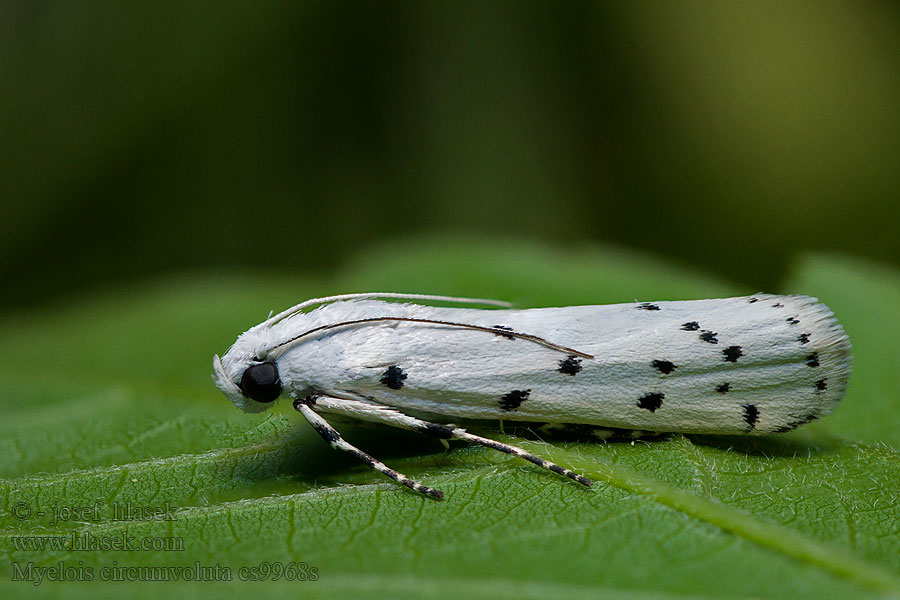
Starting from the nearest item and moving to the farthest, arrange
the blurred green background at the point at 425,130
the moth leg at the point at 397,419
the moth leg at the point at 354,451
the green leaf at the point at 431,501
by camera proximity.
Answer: the green leaf at the point at 431,501, the moth leg at the point at 354,451, the moth leg at the point at 397,419, the blurred green background at the point at 425,130

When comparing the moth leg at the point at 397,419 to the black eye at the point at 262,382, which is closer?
the moth leg at the point at 397,419

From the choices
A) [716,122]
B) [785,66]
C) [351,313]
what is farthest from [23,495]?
[785,66]

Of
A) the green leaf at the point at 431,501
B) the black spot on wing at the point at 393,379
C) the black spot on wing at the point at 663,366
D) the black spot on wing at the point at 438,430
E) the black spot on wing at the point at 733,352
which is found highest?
the black spot on wing at the point at 393,379

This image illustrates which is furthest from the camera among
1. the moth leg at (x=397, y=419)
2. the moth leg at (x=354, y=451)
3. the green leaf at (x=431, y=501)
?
the moth leg at (x=397, y=419)

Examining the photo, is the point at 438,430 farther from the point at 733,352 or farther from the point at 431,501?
the point at 733,352

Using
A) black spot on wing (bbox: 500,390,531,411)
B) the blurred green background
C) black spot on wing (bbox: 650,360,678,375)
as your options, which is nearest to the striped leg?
black spot on wing (bbox: 500,390,531,411)

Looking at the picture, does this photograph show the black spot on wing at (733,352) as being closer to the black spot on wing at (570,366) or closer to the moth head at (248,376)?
the black spot on wing at (570,366)

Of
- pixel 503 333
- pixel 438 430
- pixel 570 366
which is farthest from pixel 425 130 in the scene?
pixel 438 430

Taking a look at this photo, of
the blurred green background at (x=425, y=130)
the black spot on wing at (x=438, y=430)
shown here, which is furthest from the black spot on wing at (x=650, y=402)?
the blurred green background at (x=425, y=130)
